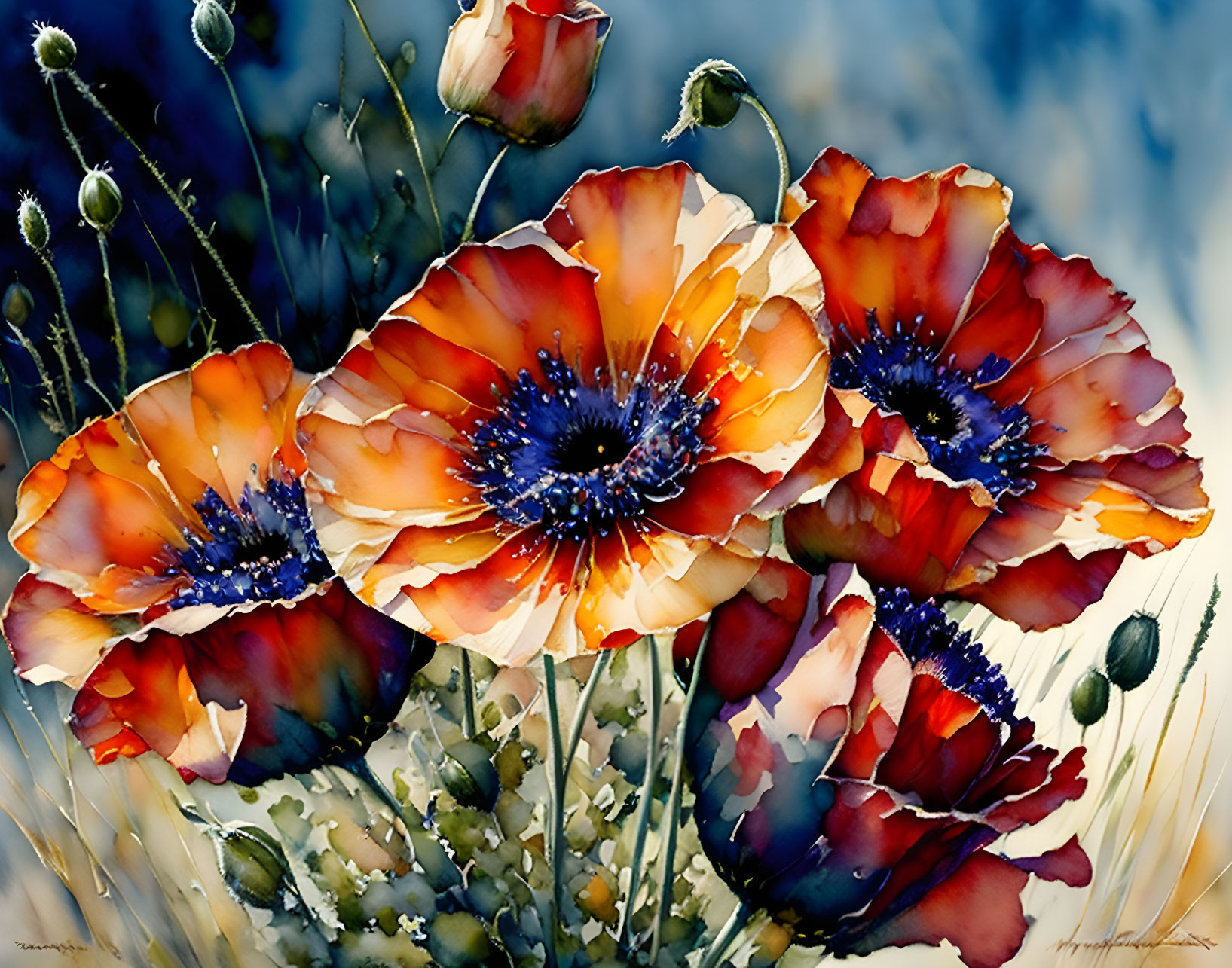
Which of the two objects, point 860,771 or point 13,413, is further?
point 13,413

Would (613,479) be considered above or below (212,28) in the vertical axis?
below

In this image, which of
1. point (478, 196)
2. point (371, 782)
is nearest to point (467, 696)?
point (371, 782)

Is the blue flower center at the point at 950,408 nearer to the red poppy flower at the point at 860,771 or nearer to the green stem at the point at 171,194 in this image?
the red poppy flower at the point at 860,771

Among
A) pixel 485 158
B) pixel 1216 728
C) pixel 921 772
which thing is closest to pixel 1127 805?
pixel 1216 728

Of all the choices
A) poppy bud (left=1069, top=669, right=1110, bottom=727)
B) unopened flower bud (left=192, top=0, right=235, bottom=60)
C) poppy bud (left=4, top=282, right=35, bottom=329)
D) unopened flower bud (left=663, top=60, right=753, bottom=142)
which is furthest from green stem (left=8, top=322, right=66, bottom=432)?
poppy bud (left=1069, top=669, right=1110, bottom=727)

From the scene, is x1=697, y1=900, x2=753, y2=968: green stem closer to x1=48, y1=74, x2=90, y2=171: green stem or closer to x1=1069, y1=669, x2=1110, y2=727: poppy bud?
x1=1069, y1=669, x2=1110, y2=727: poppy bud

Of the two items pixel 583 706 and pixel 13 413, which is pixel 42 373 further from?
pixel 583 706
